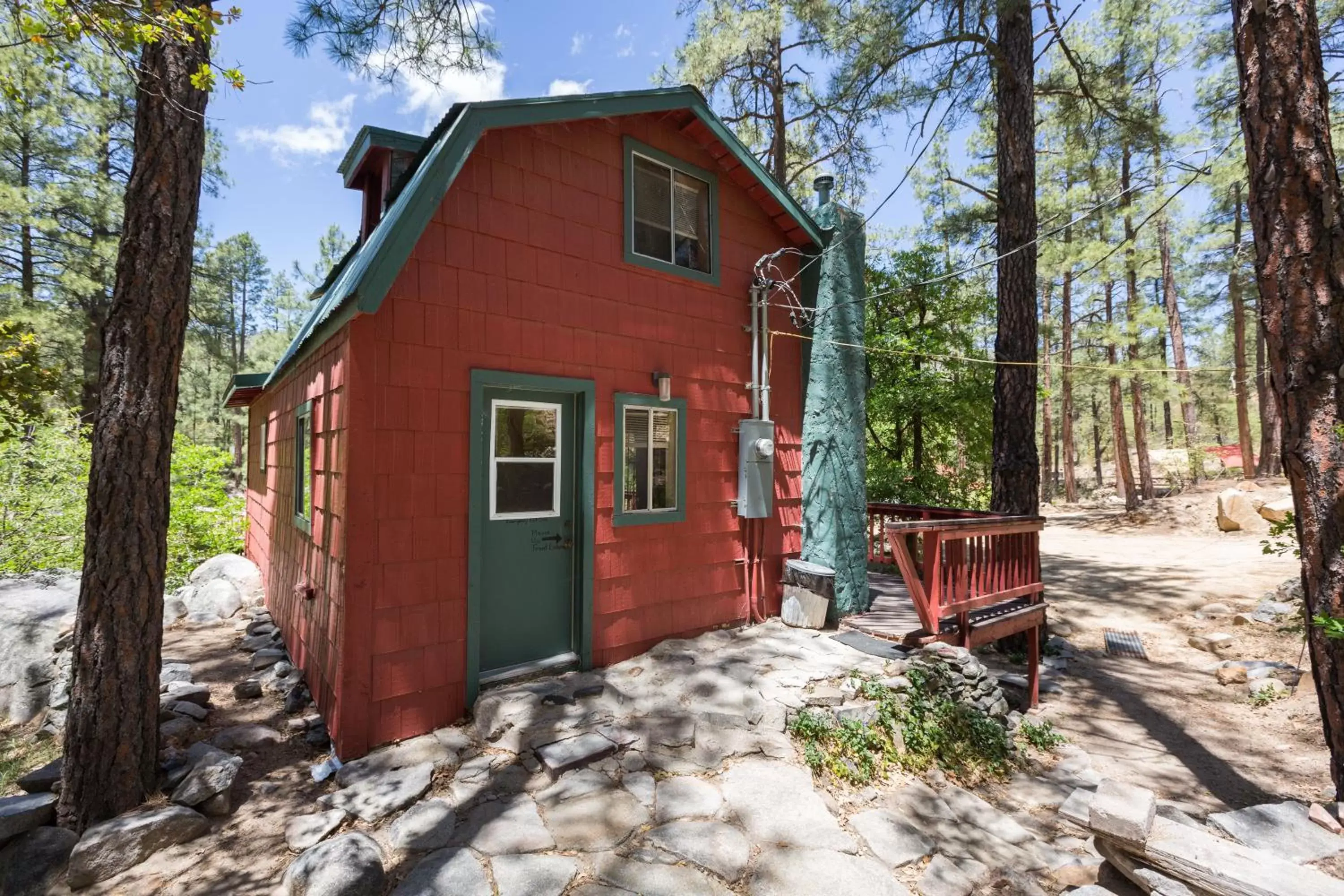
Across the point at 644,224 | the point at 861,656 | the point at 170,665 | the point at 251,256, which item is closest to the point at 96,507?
the point at 170,665

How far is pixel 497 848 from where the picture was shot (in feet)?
9.12

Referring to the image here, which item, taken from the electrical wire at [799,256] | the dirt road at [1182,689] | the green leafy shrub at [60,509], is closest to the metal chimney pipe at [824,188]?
the electrical wire at [799,256]

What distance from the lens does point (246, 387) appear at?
333 inches

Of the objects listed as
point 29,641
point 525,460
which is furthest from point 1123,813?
point 29,641

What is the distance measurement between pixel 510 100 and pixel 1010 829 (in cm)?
571

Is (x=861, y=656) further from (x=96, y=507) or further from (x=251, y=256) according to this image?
(x=251, y=256)

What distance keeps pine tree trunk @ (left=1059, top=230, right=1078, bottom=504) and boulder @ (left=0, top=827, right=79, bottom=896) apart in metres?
17.8

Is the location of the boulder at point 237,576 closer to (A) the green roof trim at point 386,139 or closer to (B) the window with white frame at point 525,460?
(B) the window with white frame at point 525,460

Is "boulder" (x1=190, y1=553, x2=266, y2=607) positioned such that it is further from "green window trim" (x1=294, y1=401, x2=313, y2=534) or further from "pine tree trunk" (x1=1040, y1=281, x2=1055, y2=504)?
"pine tree trunk" (x1=1040, y1=281, x2=1055, y2=504)

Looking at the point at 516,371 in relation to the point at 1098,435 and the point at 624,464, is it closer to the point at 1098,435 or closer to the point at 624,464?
the point at 624,464

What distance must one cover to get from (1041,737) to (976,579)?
134 centimetres

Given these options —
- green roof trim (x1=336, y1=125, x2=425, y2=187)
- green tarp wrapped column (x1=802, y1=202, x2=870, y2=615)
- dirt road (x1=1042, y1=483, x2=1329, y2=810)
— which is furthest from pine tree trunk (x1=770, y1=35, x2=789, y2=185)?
dirt road (x1=1042, y1=483, x2=1329, y2=810)

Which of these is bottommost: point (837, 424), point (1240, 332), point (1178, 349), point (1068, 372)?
point (837, 424)

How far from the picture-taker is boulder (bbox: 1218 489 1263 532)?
13789 millimetres
